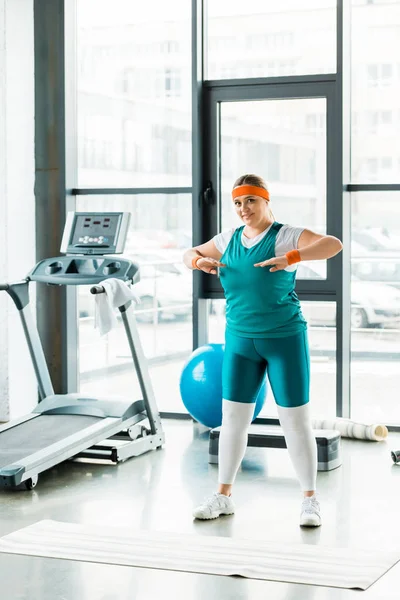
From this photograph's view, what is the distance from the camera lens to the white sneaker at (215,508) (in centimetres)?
415

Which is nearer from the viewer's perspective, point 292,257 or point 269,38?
point 292,257

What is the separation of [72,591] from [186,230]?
3.65 metres

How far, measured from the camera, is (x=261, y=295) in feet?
13.3

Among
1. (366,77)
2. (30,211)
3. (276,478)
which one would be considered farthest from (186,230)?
(276,478)

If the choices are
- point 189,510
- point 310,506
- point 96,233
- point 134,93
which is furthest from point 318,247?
point 134,93

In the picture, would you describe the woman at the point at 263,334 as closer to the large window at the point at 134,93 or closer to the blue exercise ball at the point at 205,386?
the blue exercise ball at the point at 205,386

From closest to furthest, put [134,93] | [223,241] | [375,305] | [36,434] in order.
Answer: [223,241], [36,434], [375,305], [134,93]

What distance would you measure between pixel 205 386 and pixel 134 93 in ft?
7.36

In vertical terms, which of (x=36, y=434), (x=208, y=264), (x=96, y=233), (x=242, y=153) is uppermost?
(x=242, y=153)

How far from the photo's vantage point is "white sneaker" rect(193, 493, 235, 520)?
415 cm

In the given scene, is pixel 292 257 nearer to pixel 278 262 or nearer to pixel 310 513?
pixel 278 262

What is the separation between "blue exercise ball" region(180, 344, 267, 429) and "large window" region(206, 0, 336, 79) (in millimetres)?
1984

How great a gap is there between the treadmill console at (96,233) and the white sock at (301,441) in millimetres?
1733

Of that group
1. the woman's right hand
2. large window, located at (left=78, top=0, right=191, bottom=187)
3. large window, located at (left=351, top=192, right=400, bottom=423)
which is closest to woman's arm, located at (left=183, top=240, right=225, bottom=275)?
the woman's right hand
